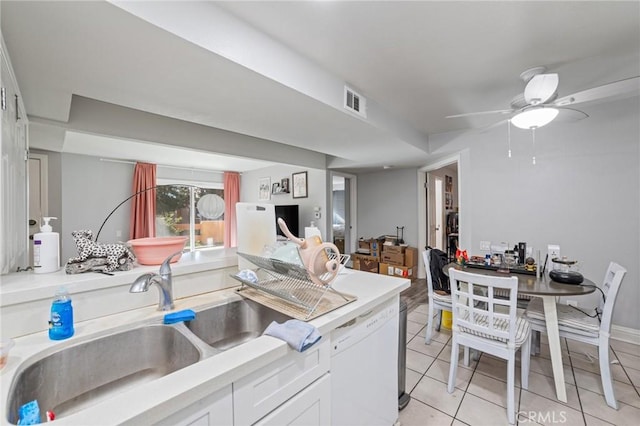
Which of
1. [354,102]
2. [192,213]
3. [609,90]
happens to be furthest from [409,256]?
[192,213]

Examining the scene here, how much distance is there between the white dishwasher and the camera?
1.14 meters

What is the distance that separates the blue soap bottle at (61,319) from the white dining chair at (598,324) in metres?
2.76

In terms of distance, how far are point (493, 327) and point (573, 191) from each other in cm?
216

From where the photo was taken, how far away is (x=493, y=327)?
1814 mm

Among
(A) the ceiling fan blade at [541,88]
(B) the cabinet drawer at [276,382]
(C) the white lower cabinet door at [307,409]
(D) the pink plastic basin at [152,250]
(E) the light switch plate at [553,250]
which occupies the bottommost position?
(C) the white lower cabinet door at [307,409]

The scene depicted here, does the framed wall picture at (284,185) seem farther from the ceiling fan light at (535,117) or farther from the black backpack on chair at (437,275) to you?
the ceiling fan light at (535,117)

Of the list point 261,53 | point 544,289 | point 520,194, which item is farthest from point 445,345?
point 261,53

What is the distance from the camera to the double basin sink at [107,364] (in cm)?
85

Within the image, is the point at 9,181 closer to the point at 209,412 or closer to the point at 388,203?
the point at 209,412

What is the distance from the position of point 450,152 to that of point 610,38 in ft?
7.00

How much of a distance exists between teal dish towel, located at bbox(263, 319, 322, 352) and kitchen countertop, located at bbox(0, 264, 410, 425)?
23mm

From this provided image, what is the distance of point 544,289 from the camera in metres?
1.92

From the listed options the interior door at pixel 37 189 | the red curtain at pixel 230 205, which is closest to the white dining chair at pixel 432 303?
the interior door at pixel 37 189

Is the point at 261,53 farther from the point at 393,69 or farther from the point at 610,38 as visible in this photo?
the point at 610,38
